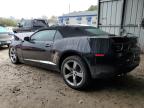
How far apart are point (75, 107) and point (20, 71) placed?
2.72 meters

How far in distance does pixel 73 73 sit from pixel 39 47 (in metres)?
1.36

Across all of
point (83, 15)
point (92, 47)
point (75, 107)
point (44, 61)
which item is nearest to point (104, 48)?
point (92, 47)

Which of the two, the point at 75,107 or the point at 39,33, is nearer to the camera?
the point at 75,107

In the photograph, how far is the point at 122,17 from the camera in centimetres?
882

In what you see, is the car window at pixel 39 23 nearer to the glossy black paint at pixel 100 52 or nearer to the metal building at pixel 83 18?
the glossy black paint at pixel 100 52

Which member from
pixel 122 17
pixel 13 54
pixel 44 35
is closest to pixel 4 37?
pixel 13 54


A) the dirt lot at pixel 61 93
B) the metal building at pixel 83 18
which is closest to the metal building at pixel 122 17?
the dirt lot at pixel 61 93

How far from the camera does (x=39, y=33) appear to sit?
4973 millimetres

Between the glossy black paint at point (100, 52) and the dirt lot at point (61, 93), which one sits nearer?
the dirt lot at point (61, 93)

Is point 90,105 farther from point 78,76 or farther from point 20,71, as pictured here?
point 20,71

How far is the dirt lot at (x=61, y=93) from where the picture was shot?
3176mm

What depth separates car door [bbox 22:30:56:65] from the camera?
4.45 metres

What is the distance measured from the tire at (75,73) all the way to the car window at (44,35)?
2.97 feet

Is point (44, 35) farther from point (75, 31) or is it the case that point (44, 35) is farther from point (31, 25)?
point (31, 25)
